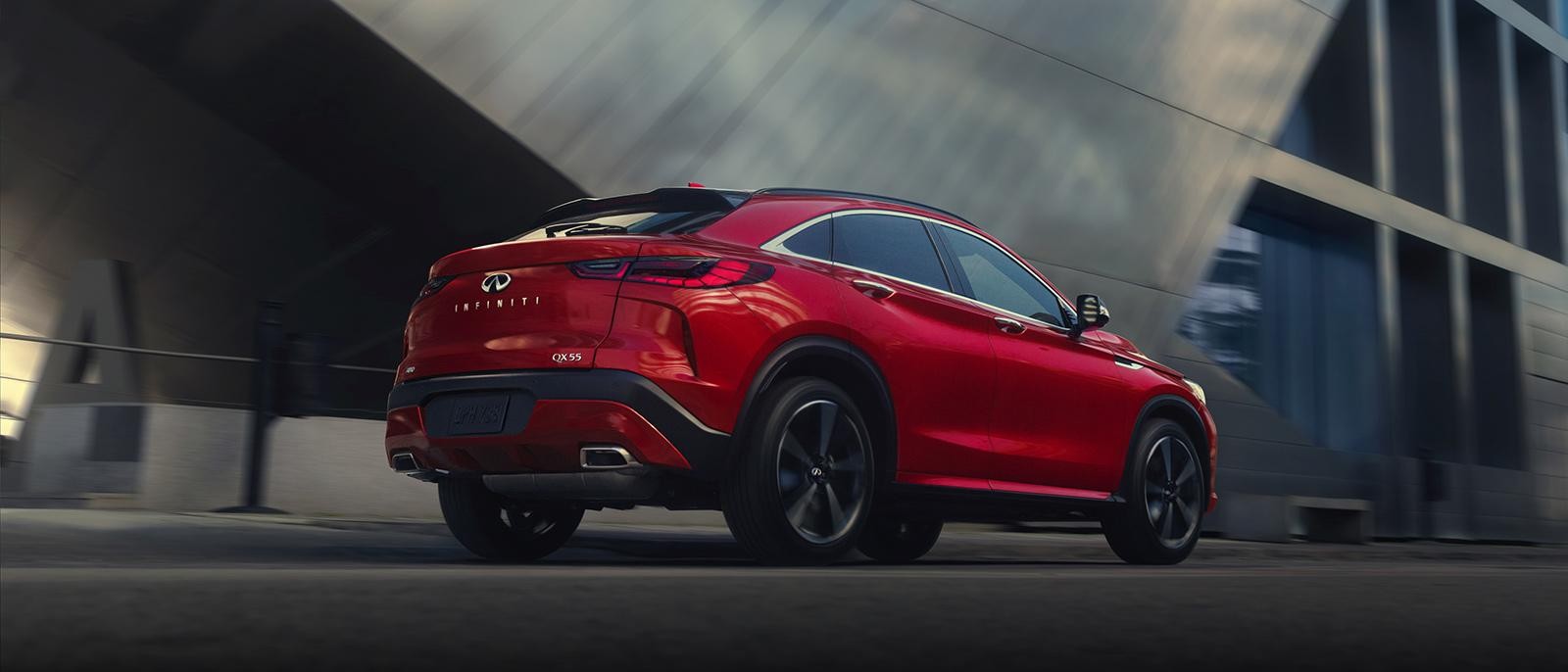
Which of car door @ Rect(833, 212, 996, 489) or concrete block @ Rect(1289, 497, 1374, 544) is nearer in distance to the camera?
car door @ Rect(833, 212, 996, 489)

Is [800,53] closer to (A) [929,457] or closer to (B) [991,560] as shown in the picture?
(B) [991,560]

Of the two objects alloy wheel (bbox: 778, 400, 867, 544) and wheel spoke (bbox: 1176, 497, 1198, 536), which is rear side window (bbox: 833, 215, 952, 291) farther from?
wheel spoke (bbox: 1176, 497, 1198, 536)

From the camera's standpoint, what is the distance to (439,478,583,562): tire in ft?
22.6

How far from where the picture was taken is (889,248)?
7.05m

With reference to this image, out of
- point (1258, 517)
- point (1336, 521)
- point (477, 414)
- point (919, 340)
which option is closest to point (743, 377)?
point (477, 414)

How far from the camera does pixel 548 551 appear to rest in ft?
24.0

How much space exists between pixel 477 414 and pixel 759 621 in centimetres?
282

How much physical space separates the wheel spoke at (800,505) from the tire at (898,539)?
2413mm

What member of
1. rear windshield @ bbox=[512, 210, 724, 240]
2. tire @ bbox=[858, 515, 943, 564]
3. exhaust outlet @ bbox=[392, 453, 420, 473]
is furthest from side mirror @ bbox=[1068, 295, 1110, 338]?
exhaust outlet @ bbox=[392, 453, 420, 473]

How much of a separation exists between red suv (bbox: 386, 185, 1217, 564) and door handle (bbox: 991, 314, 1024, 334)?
3 centimetres

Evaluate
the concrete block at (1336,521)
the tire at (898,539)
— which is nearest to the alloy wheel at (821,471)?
the tire at (898,539)

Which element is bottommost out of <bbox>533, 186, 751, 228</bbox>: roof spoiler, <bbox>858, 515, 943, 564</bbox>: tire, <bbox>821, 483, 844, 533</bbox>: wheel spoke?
<bbox>858, 515, 943, 564</bbox>: tire

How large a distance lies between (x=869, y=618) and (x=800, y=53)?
11544mm

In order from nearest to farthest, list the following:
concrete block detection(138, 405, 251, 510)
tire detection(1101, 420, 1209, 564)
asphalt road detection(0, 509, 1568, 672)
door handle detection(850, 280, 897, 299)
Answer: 1. asphalt road detection(0, 509, 1568, 672)
2. door handle detection(850, 280, 897, 299)
3. tire detection(1101, 420, 1209, 564)
4. concrete block detection(138, 405, 251, 510)
